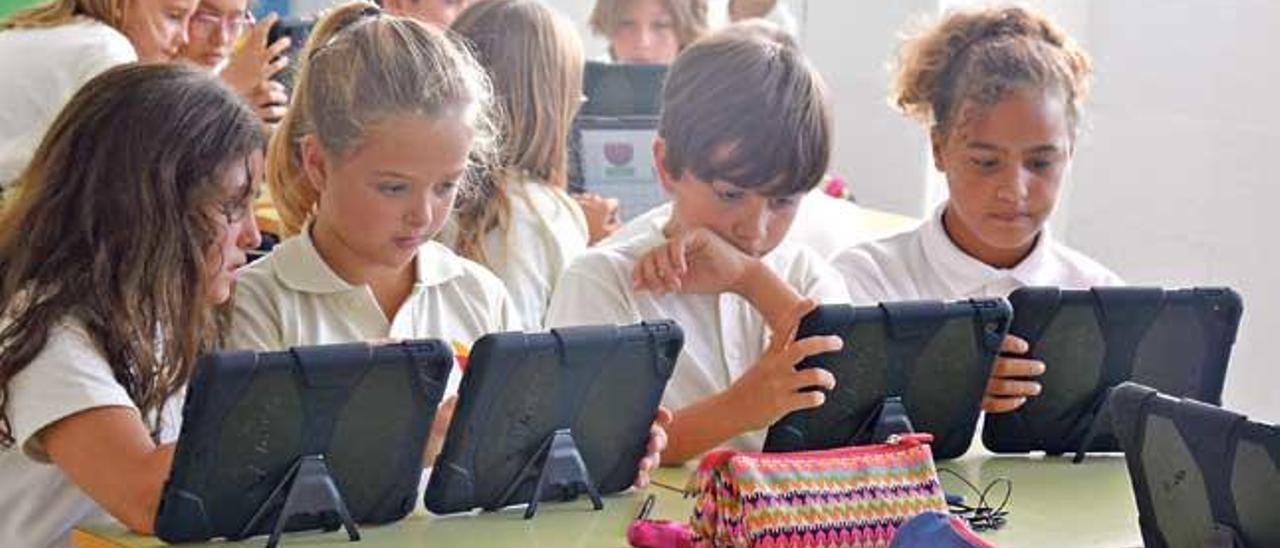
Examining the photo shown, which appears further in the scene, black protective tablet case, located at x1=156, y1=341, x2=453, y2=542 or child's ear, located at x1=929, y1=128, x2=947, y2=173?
child's ear, located at x1=929, y1=128, x2=947, y2=173

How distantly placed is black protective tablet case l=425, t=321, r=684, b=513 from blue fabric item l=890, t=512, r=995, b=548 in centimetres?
37

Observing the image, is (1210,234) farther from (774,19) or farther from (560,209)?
(560,209)

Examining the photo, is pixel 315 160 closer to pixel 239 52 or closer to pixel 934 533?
pixel 934 533

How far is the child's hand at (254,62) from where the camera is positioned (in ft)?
12.9

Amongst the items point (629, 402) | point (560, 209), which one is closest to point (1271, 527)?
point (629, 402)

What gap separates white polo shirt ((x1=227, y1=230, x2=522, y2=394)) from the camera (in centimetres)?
253

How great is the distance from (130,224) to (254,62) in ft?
5.44

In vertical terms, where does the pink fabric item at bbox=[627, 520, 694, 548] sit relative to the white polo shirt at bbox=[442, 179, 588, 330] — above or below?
above

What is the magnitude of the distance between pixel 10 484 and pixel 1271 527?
1.25 m

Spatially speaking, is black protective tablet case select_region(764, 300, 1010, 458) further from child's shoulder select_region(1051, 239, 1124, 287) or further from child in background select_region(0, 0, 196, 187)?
child in background select_region(0, 0, 196, 187)

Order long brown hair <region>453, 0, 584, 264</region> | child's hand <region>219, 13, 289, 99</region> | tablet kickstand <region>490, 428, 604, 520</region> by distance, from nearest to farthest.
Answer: tablet kickstand <region>490, 428, 604, 520</region>, long brown hair <region>453, 0, 584, 264</region>, child's hand <region>219, 13, 289, 99</region>

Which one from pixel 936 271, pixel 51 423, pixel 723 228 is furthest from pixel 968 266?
pixel 51 423

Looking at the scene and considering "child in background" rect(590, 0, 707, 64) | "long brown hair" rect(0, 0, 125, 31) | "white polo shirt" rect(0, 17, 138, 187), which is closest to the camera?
"white polo shirt" rect(0, 17, 138, 187)

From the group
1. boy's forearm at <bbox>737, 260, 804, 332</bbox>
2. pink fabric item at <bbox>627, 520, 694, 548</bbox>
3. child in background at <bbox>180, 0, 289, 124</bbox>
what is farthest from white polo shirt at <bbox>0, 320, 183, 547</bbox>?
child in background at <bbox>180, 0, 289, 124</bbox>
